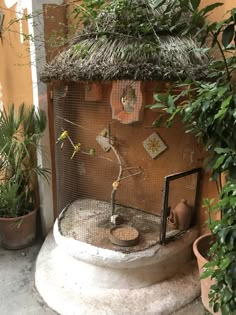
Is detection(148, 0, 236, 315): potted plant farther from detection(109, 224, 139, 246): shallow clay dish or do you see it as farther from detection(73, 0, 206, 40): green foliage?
detection(109, 224, 139, 246): shallow clay dish

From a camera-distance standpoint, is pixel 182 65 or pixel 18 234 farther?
pixel 18 234

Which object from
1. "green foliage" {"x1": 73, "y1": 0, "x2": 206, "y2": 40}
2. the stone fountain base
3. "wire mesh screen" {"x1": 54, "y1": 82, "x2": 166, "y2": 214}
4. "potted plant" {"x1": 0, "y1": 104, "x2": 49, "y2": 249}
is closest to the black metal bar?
the stone fountain base

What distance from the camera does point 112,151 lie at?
7.93 feet

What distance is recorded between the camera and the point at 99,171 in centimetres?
247

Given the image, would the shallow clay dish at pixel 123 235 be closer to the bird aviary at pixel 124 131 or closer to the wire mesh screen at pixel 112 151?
the bird aviary at pixel 124 131

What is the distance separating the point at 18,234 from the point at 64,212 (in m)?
0.44

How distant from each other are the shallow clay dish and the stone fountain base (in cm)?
Result: 10

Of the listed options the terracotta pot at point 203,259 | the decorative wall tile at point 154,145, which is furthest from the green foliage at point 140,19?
the terracotta pot at point 203,259

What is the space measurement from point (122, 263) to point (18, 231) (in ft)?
3.33

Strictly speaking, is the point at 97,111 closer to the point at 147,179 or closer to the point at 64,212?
the point at 147,179

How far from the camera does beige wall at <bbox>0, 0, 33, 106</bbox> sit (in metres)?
2.49

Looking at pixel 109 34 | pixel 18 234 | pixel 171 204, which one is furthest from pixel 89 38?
pixel 18 234

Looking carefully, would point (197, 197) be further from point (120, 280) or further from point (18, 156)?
point (18, 156)

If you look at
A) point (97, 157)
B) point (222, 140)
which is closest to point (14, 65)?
point (97, 157)
